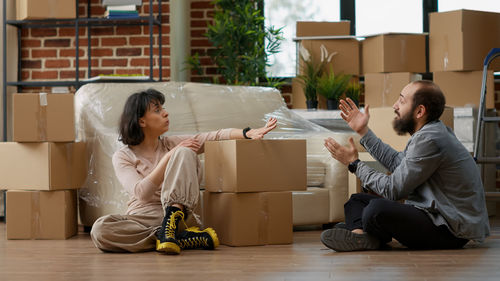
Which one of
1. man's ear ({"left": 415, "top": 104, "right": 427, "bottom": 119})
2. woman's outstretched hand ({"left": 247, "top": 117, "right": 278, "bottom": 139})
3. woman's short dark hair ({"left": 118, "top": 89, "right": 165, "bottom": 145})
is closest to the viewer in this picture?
man's ear ({"left": 415, "top": 104, "right": 427, "bottom": 119})

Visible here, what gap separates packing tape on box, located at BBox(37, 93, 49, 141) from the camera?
349 centimetres

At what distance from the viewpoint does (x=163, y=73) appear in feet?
16.2

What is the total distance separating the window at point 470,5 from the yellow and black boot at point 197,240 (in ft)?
10.8

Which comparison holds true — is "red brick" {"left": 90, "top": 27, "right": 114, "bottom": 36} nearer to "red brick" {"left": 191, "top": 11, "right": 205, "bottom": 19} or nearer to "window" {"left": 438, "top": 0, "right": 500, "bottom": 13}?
"red brick" {"left": 191, "top": 11, "right": 205, "bottom": 19}

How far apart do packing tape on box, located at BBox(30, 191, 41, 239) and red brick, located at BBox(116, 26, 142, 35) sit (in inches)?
67.1

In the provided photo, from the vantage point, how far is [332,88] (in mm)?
4867

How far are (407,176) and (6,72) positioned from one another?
10.2ft

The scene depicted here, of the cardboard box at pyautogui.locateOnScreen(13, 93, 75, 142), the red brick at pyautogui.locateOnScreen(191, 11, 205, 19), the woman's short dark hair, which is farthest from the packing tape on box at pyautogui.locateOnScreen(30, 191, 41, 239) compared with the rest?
the red brick at pyautogui.locateOnScreen(191, 11, 205, 19)

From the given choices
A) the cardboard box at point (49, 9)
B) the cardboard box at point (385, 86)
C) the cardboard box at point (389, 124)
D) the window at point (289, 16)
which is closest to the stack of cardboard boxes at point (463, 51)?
the cardboard box at point (385, 86)

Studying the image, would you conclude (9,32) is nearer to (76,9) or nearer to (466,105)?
(76,9)

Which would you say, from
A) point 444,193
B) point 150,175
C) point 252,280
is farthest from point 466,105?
point 252,280

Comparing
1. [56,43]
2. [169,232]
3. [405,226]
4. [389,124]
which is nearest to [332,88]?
[389,124]

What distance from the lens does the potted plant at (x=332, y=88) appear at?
4863 millimetres

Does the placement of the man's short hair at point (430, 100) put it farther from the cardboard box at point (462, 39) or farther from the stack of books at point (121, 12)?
the stack of books at point (121, 12)
